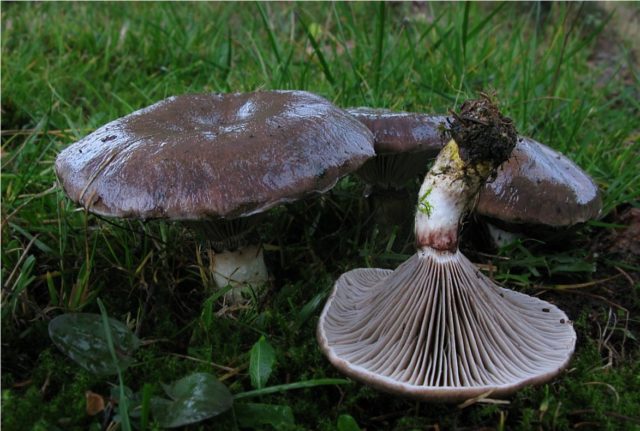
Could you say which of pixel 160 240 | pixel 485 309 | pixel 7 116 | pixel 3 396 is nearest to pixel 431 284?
pixel 485 309

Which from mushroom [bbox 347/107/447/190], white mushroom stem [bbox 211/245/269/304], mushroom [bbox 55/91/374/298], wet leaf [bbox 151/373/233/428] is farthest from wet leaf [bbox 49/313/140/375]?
mushroom [bbox 347/107/447/190]

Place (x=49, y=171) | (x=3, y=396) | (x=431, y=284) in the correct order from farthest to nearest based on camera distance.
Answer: (x=49, y=171) < (x=431, y=284) < (x=3, y=396)

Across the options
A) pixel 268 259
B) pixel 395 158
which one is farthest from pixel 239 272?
pixel 395 158

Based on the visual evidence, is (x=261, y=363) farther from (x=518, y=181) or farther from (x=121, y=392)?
(x=518, y=181)

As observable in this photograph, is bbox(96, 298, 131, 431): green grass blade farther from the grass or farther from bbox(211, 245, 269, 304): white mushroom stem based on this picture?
bbox(211, 245, 269, 304): white mushroom stem

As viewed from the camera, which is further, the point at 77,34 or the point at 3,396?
the point at 77,34

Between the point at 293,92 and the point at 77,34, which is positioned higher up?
the point at 293,92

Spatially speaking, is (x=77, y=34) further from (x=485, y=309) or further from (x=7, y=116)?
(x=485, y=309)
